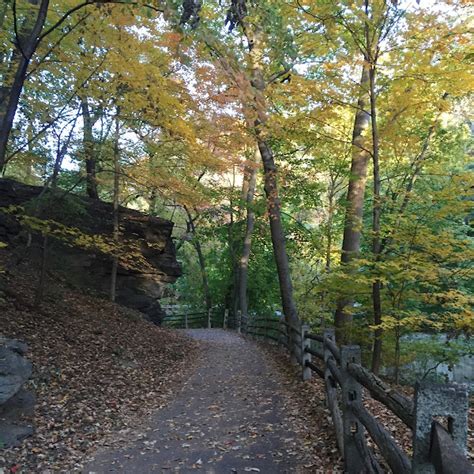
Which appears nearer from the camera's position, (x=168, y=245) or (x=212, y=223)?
(x=168, y=245)

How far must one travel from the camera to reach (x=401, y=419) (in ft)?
8.96

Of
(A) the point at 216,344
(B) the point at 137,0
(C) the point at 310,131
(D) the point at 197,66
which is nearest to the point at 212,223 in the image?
(A) the point at 216,344

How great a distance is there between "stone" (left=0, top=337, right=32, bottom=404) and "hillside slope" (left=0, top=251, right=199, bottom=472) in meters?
0.55

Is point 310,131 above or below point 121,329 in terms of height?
above

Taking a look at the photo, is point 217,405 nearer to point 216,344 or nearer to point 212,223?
point 216,344

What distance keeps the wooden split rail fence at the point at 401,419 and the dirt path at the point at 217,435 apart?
2.31ft

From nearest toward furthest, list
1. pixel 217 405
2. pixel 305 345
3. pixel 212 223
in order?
pixel 217 405 < pixel 305 345 < pixel 212 223

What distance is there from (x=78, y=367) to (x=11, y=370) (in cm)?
233

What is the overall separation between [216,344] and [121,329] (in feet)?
14.9

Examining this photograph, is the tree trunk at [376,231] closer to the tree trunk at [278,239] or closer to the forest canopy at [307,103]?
the forest canopy at [307,103]

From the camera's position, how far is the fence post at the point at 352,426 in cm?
376

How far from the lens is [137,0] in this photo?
5820 millimetres

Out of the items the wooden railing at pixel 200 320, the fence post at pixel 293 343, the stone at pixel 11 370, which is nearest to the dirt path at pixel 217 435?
the fence post at pixel 293 343

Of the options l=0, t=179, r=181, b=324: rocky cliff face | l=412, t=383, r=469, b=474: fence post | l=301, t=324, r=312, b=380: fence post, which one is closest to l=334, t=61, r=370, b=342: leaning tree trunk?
l=301, t=324, r=312, b=380: fence post
